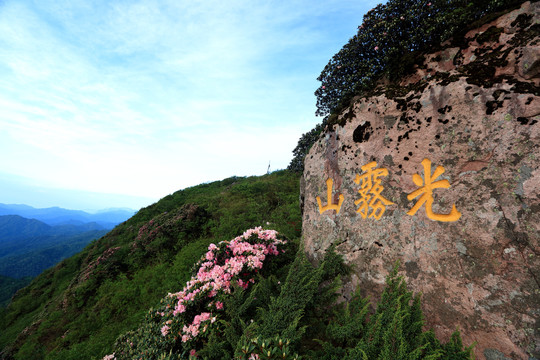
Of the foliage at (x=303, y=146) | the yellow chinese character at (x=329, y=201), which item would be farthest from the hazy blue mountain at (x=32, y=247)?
the yellow chinese character at (x=329, y=201)

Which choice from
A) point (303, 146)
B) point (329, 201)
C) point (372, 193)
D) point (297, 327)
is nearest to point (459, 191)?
point (372, 193)

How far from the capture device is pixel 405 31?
251 inches

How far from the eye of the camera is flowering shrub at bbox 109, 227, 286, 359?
11.3 feet

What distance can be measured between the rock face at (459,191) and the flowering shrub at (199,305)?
1.53m

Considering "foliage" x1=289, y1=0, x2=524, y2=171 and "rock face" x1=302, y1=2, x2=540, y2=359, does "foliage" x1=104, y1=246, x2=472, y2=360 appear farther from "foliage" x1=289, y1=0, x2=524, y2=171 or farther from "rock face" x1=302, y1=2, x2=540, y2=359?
"foliage" x1=289, y1=0, x2=524, y2=171

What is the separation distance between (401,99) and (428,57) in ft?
6.28

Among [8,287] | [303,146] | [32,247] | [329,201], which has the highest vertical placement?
[303,146]

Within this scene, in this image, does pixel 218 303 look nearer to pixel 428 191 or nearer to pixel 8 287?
pixel 428 191

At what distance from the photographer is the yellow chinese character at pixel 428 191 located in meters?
3.49

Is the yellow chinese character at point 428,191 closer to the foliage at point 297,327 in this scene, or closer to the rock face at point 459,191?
the rock face at point 459,191

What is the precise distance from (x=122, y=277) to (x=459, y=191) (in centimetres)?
1032

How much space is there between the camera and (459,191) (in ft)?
11.3

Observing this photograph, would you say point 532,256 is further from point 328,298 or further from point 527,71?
point 527,71

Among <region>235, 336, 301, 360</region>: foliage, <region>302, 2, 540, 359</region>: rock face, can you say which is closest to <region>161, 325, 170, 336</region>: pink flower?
<region>235, 336, 301, 360</region>: foliage
